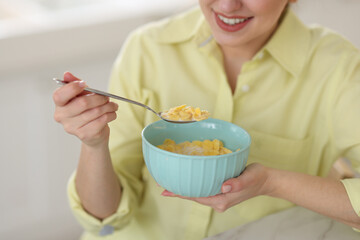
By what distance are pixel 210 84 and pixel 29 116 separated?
41.0 inches

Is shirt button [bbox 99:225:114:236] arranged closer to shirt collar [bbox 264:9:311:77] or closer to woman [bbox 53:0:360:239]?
woman [bbox 53:0:360:239]

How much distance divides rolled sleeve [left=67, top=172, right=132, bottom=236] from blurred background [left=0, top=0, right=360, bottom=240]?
89 cm

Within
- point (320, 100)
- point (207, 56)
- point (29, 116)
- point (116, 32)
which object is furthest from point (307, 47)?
point (29, 116)

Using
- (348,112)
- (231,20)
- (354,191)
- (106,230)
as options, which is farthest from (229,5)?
(106,230)

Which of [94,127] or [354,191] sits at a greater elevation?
[94,127]

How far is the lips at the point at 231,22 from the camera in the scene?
1040mm

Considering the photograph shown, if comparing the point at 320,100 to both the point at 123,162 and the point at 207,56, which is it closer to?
the point at 207,56

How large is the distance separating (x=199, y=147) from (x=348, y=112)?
407 millimetres

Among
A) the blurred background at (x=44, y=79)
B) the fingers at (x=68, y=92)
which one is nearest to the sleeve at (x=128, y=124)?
the fingers at (x=68, y=92)

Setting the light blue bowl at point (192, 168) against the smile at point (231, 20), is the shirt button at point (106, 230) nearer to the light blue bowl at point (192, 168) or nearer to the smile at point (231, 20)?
the light blue bowl at point (192, 168)

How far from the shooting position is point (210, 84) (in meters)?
1.17

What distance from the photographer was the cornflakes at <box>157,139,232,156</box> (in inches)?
37.0

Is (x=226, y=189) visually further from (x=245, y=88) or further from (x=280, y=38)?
(x=280, y=38)

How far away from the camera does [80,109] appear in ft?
2.71
